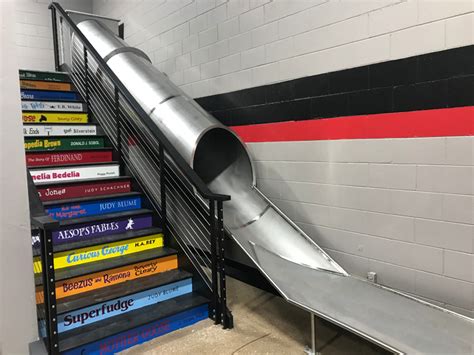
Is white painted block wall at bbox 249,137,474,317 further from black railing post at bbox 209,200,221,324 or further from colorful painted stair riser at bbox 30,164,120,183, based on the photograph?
colorful painted stair riser at bbox 30,164,120,183

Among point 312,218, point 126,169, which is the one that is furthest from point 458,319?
point 126,169

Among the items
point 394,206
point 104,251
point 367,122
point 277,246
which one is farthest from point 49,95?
point 394,206

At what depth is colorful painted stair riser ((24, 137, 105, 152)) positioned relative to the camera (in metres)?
3.37

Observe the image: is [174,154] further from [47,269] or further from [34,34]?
[34,34]

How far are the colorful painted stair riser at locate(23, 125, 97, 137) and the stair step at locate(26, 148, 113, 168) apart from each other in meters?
0.31

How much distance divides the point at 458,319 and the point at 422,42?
1538 mm

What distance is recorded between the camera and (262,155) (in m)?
3.27

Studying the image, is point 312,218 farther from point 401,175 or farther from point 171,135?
point 171,135

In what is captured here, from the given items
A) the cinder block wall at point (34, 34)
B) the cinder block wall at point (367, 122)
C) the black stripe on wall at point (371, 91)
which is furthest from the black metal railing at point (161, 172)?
the cinder block wall at point (34, 34)

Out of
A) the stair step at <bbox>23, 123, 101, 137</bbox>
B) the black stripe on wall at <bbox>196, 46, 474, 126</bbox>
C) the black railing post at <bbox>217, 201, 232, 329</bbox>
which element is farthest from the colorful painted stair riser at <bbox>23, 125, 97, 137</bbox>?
the black railing post at <bbox>217, 201, 232, 329</bbox>

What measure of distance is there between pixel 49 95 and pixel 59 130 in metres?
0.72

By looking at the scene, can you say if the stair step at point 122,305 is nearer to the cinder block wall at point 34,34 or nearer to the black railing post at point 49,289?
the black railing post at point 49,289

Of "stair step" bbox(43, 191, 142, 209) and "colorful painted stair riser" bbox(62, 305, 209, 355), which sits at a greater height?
"stair step" bbox(43, 191, 142, 209)

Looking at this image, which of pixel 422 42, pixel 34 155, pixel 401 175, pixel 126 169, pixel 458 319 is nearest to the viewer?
pixel 458 319
